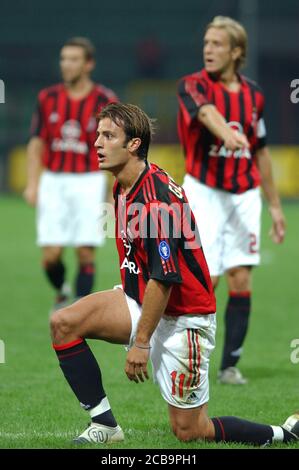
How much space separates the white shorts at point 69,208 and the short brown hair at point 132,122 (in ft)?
15.4

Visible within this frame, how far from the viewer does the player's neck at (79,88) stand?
9688 mm

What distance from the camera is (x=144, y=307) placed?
15.3 feet

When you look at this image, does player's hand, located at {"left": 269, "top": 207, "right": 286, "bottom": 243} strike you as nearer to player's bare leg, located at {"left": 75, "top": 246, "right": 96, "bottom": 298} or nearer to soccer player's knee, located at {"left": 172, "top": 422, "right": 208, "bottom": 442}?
soccer player's knee, located at {"left": 172, "top": 422, "right": 208, "bottom": 442}

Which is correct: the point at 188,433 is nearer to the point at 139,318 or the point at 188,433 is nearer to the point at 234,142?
the point at 139,318

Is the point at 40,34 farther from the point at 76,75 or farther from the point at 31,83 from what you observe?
the point at 76,75

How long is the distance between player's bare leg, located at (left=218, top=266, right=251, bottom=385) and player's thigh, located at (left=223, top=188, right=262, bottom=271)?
8 centimetres

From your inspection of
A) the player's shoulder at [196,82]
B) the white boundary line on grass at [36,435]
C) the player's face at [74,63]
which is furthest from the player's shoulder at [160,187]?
the player's face at [74,63]

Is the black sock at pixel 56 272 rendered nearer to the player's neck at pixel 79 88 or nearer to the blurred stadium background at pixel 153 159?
the blurred stadium background at pixel 153 159

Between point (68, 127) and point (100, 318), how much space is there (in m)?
4.94

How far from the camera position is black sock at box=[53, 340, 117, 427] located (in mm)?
4855

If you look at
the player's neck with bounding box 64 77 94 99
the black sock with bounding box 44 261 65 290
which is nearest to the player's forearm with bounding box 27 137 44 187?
the player's neck with bounding box 64 77 94 99

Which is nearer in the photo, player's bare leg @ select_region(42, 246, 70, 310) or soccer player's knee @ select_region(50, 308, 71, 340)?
soccer player's knee @ select_region(50, 308, 71, 340)

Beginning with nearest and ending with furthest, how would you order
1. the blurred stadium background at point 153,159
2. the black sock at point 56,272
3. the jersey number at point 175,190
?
the jersey number at point 175,190 < the blurred stadium background at point 153,159 < the black sock at point 56,272
